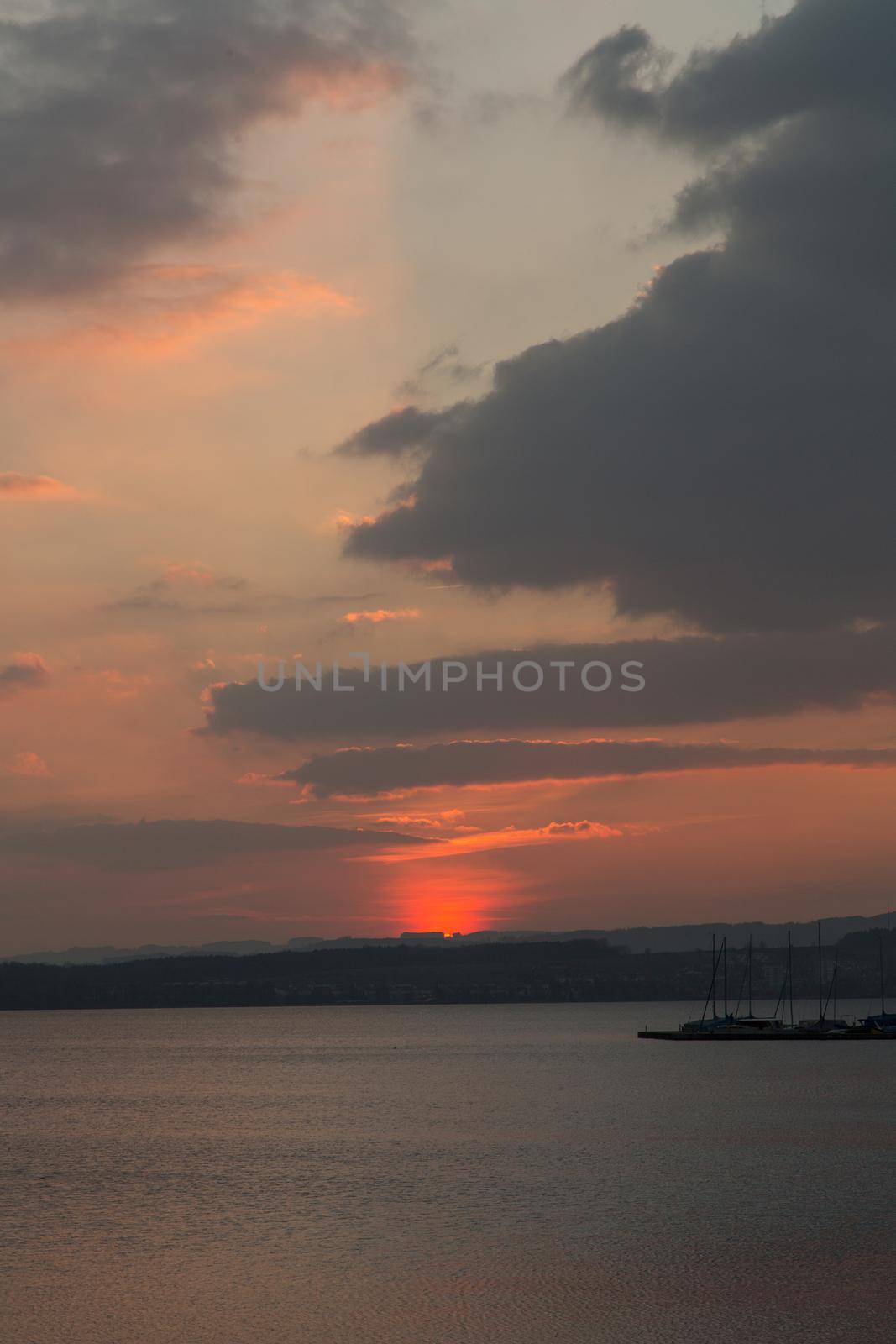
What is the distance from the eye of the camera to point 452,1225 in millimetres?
65625

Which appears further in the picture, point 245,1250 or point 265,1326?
point 245,1250

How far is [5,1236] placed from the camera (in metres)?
64.9

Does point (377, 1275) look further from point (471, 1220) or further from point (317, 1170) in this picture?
point (317, 1170)

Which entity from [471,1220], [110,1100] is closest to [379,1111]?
[110,1100]

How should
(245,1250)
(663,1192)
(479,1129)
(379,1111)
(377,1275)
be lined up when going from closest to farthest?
(377,1275), (245,1250), (663,1192), (479,1129), (379,1111)

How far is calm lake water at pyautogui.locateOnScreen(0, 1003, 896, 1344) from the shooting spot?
48.2 metres

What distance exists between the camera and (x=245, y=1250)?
198 feet

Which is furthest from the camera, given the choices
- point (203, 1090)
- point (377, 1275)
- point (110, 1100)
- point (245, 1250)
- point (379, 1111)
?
point (203, 1090)

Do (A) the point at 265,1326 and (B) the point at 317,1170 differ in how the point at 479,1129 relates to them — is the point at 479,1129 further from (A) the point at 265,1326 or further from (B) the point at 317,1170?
(A) the point at 265,1326

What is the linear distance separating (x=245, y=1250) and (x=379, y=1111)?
7085cm

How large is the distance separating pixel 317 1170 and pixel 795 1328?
45.7 m

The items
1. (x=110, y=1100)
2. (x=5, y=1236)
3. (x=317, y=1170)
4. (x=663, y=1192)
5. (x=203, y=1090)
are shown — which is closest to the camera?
(x=5, y=1236)

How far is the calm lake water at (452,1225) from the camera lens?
48.2 metres

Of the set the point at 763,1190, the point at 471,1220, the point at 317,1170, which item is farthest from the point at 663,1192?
the point at 317,1170
